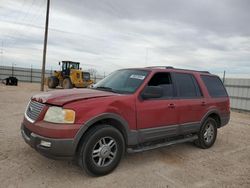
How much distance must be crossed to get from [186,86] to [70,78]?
16.8 metres

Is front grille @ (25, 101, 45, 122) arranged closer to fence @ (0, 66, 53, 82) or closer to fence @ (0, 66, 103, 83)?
fence @ (0, 66, 103, 83)

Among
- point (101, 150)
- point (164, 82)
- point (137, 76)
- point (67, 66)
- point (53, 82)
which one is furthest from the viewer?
point (67, 66)

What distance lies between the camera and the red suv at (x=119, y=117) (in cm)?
330

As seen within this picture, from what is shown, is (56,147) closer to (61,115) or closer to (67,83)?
(61,115)

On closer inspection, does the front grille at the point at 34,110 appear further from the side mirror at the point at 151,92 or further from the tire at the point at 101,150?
the side mirror at the point at 151,92

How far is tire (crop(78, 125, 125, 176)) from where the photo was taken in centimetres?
343

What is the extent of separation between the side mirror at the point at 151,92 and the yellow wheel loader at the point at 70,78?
16.6 meters

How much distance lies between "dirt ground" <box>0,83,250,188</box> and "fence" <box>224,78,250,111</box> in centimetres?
1088

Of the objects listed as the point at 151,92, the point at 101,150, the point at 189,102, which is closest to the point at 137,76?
the point at 151,92

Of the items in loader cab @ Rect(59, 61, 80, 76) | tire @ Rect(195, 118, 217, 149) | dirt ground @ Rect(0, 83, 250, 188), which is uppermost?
loader cab @ Rect(59, 61, 80, 76)

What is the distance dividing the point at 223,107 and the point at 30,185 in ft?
16.1

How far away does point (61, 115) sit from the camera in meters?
3.29

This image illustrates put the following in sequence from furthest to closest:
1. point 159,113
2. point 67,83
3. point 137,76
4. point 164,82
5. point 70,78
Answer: point 67,83 → point 70,78 → point 164,82 → point 137,76 → point 159,113

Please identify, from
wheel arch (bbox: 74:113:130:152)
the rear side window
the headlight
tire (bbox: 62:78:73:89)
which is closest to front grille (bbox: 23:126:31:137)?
the headlight
